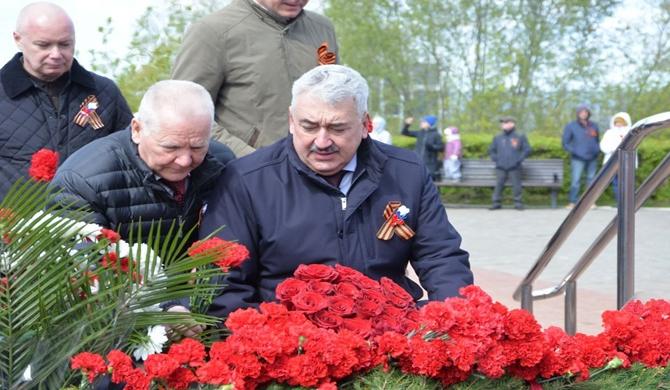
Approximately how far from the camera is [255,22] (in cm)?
436

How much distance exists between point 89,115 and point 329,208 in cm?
157

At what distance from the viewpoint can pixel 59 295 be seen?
8.35 ft

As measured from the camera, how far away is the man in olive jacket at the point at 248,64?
168 inches

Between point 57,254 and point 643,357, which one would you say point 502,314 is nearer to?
point 643,357

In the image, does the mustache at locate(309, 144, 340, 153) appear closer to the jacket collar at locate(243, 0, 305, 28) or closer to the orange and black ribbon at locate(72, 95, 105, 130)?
the jacket collar at locate(243, 0, 305, 28)

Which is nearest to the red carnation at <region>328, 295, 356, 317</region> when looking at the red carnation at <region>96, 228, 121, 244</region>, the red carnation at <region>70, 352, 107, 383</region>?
the red carnation at <region>96, 228, 121, 244</region>

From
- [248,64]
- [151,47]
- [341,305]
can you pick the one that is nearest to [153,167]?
[341,305]

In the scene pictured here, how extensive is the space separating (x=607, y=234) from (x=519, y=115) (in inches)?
922

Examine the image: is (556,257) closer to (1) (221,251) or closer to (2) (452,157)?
(1) (221,251)

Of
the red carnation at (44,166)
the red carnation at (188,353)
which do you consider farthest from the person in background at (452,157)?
the red carnation at (188,353)

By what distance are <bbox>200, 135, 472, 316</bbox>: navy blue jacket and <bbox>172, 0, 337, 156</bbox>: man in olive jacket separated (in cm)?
73

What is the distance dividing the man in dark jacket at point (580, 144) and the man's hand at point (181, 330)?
55.3 feet

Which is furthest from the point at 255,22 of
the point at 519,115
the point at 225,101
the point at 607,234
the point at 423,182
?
the point at 519,115

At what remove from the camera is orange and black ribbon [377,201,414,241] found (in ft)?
11.5
